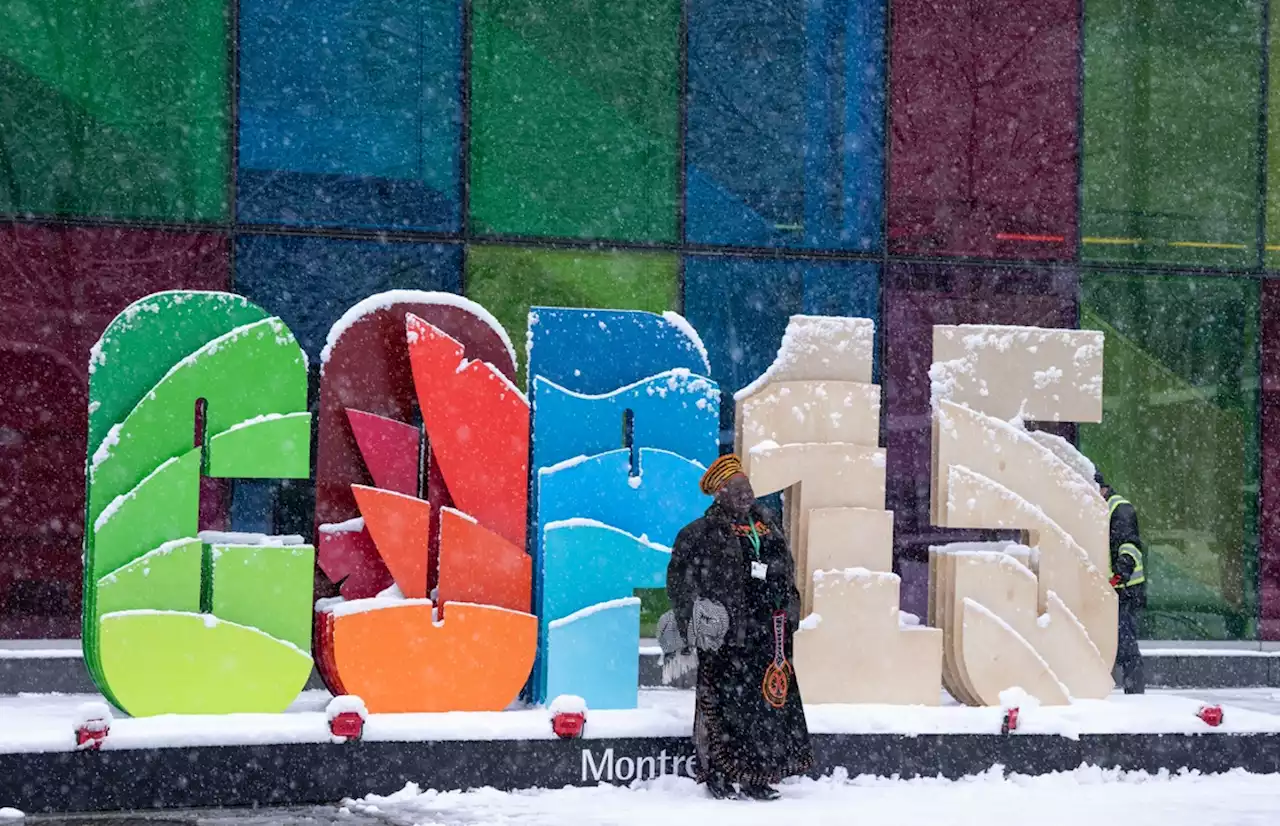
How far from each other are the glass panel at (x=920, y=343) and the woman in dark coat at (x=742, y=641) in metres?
3.83

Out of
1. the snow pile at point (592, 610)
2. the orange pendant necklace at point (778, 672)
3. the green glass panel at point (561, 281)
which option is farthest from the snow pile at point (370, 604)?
the green glass panel at point (561, 281)

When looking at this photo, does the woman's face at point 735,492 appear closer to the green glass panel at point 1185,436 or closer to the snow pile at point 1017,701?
the snow pile at point 1017,701

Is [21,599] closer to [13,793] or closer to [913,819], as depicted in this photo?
[13,793]

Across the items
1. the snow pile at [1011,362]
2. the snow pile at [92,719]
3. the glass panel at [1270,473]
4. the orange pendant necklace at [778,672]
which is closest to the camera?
the snow pile at [92,719]

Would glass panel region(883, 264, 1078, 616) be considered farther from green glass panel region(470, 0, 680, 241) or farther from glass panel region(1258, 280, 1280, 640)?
green glass panel region(470, 0, 680, 241)

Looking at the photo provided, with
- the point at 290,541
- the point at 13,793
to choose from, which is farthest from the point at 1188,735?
the point at 13,793

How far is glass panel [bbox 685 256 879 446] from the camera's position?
1155cm

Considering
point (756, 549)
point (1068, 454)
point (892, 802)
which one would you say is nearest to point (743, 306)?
point (1068, 454)

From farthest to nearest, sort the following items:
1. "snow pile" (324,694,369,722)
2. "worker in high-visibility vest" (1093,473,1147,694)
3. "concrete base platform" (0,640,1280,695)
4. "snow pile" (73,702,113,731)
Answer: "concrete base platform" (0,640,1280,695)
"worker in high-visibility vest" (1093,473,1147,694)
"snow pile" (324,694,369,722)
"snow pile" (73,702,113,731)

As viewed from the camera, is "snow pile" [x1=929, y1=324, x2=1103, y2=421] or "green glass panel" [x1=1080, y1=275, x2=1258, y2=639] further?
"green glass panel" [x1=1080, y1=275, x2=1258, y2=639]

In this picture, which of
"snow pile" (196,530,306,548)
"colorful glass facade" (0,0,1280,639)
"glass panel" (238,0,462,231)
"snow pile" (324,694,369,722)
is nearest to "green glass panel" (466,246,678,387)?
"colorful glass facade" (0,0,1280,639)

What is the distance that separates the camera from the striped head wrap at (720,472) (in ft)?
26.2

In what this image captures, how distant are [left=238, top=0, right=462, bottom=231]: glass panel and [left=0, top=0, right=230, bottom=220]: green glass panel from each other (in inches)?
9.5

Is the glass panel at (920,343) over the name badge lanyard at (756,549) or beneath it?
over
